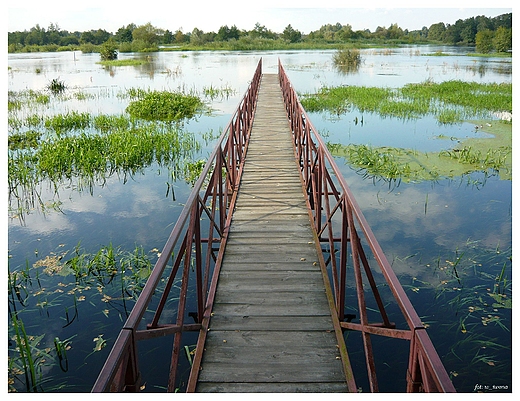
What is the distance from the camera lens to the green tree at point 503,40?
46.5 metres

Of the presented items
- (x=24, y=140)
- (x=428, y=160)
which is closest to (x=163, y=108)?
(x=24, y=140)

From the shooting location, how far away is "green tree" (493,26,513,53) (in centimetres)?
4649

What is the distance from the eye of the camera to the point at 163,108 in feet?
52.5

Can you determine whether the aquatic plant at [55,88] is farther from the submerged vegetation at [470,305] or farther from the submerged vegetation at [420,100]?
the submerged vegetation at [470,305]

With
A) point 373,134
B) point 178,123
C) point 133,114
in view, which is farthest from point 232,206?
point 133,114

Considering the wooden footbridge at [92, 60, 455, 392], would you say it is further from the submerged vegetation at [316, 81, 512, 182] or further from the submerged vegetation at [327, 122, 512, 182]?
the submerged vegetation at [316, 81, 512, 182]

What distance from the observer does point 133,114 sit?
15656 mm

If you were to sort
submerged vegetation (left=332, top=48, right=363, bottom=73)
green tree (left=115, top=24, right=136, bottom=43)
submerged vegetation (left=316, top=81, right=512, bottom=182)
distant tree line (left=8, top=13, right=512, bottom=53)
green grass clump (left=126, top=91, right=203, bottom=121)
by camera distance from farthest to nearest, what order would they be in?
green tree (left=115, top=24, right=136, bottom=43) < distant tree line (left=8, top=13, right=512, bottom=53) < submerged vegetation (left=332, top=48, right=363, bottom=73) < green grass clump (left=126, top=91, right=203, bottom=121) < submerged vegetation (left=316, top=81, right=512, bottom=182)

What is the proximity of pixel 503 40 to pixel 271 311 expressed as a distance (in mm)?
53484

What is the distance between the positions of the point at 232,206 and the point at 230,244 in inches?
42.9

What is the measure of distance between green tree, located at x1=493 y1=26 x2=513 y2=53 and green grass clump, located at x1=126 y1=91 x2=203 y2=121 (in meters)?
43.0

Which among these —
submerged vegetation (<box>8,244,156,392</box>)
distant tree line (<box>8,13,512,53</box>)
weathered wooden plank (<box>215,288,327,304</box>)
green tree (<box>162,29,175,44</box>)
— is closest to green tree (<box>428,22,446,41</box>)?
distant tree line (<box>8,13,512,53</box>)

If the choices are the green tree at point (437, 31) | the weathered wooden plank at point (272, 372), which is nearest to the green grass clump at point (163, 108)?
the weathered wooden plank at point (272, 372)

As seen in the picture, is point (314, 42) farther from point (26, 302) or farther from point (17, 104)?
point (26, 302)
